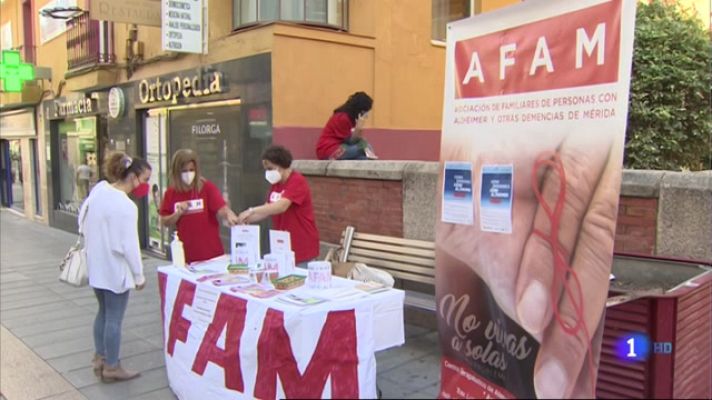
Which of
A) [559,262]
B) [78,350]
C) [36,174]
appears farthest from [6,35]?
[559,262]

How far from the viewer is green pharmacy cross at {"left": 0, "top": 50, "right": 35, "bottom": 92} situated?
14492mm

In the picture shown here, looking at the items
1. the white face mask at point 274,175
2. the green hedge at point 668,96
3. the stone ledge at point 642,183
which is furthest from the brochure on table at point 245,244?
the green hedge at point 668,96

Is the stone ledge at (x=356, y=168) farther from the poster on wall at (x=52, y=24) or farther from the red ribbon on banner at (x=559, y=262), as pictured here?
the poster on wall at (x=52, y=24)

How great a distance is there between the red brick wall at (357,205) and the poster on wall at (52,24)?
919cm

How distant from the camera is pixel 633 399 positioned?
9.07ft

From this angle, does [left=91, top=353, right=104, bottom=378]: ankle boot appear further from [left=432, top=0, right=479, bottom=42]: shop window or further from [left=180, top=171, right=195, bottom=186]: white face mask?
[left=432, top=0, right=479, bottom=42]: shop window

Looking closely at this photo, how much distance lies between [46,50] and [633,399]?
1646cm

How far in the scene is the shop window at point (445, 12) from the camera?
371 inches

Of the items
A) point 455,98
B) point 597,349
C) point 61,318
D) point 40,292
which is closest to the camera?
point 597,349

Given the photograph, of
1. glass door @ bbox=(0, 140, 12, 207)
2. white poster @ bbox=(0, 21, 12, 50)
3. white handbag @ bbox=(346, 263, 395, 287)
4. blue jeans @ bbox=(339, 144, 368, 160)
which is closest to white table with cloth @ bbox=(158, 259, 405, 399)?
white handbag @ bbox=(346, 263, 395, 287)

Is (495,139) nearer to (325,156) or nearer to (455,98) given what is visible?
(455,98)

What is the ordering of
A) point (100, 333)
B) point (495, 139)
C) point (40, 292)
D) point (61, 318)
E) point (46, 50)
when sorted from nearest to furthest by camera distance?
point (495, 139)
point (100, 333)
point (61, 318)
point (40, 292)
point (46, 50)

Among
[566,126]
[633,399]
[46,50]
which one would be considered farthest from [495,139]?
[46,50]

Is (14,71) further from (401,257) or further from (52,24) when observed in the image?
(401,257)
